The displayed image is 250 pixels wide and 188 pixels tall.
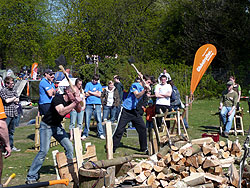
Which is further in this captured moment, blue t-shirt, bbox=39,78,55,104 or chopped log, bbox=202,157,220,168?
blue t-shirt, bbox=39,78,55,104

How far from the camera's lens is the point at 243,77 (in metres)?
24.9

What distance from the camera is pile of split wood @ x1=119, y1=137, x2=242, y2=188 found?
20.3ft

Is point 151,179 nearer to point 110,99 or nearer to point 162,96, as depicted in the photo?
point 162,96

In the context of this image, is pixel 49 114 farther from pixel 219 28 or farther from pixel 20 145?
pixel 219 28

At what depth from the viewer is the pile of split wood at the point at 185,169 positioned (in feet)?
20.3

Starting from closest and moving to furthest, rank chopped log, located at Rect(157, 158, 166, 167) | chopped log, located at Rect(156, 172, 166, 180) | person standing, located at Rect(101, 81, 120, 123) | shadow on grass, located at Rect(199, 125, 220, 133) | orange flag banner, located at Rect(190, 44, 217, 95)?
1. chopped log, located at Rect(156, 172, 166, 180)
2. chopped log, located at Rect(157, 158, 166, 167)
3. orange flag banner, located at Rect(190, 44, 217, 95)
4. shadow on grass, located at Rect(199, 125, 220, 133)
5. person standing, located at Rect(101, 81, 120, 123)

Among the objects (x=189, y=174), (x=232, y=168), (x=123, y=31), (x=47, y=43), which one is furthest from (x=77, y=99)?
(x=47, y=43)

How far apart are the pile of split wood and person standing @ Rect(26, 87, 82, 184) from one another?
133cm

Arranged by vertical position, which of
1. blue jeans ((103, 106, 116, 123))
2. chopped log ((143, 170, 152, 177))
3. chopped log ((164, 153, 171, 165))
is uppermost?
blue jeans ((103, 106, 116, 123))

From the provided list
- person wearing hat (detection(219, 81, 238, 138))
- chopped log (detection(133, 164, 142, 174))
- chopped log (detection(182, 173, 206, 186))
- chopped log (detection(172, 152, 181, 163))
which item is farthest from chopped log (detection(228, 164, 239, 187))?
person wearing hat (detection(219, 81, 238, 138))

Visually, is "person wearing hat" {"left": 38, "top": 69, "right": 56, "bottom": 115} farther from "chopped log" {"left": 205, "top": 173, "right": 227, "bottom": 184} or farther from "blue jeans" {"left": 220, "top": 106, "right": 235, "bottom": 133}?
"blue jeans" {"left": 220, "top": 106, "right": 235, "bottom": 133}

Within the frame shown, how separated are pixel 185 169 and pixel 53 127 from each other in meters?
2.50

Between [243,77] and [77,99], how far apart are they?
20855 millimetres

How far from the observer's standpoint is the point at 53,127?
21.6 ft
